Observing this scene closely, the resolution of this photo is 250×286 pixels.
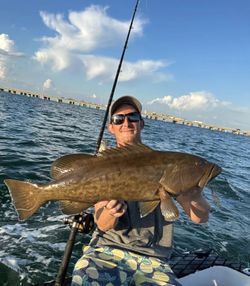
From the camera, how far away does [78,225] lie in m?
5.14

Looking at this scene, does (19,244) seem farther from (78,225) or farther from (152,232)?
(152,232)

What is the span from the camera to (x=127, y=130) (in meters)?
5.06

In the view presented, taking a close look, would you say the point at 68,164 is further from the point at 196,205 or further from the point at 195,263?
the point at 195,263

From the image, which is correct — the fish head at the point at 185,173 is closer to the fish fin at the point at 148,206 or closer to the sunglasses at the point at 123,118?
the fish fin at the point at 148,206

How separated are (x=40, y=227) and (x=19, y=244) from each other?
986 millimetres

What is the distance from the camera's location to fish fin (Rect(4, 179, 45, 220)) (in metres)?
3.80

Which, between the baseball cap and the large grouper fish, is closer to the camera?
the large grouper fish

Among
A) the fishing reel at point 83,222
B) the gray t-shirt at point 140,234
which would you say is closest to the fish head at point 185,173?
the gray t-shirt at point 140,234

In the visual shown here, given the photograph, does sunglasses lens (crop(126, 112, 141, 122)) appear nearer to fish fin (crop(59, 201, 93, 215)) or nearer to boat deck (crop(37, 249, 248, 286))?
fish fin (crop(59, 201, 93, 215))

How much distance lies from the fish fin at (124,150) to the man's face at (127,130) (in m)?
1.11

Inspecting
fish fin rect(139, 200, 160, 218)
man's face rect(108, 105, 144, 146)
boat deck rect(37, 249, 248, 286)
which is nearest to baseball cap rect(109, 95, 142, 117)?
man's face rect(108, 105, 144, 146)

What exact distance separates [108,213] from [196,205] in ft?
3.45

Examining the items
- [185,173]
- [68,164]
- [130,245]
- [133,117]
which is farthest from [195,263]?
[68,164]

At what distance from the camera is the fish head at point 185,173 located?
149 inches
